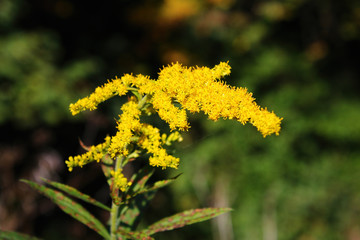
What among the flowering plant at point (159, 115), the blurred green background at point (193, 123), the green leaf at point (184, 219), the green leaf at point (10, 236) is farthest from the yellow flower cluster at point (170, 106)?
the blurred green background at point (193, 123)

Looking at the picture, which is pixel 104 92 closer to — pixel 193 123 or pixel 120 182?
pixel 120 182

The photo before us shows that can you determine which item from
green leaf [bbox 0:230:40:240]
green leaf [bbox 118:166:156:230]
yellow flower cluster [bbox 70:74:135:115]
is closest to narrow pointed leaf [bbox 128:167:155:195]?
green leaf [bbox 118:166:156:230]

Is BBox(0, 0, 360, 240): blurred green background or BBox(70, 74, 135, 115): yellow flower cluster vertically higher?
BBox(0, 0, 360, 240): blurred green background

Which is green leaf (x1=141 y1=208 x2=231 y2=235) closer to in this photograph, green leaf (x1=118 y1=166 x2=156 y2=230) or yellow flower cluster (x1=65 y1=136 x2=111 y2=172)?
green leaf (x1=118 y1=166 x2=156 y2=230)

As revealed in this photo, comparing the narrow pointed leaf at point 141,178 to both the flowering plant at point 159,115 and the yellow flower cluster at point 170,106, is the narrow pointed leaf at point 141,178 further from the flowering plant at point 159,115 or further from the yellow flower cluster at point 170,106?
the yellow flower cluster at point 170,106

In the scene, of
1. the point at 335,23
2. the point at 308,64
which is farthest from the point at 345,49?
the point at 308,64

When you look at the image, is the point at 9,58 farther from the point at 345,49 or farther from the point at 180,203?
the point at 345,49
